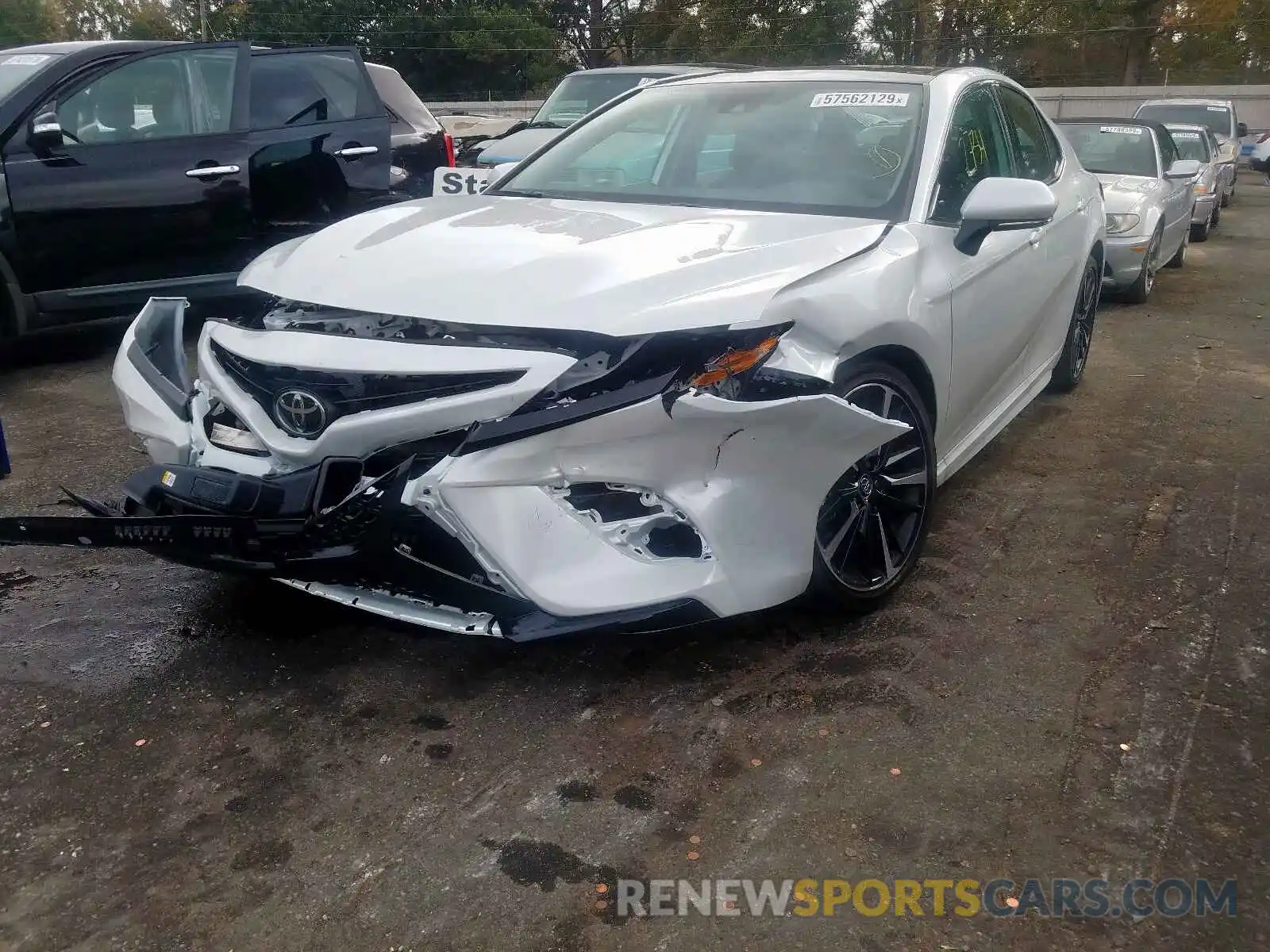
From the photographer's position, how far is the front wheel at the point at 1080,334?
558 centimetres

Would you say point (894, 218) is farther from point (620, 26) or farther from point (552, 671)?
point (620, 26)

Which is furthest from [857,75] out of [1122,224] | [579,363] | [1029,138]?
[1122,224]

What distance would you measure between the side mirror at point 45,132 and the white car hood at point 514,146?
12.3 feet

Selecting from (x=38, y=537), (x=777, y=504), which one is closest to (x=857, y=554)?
(x=777, y=504)

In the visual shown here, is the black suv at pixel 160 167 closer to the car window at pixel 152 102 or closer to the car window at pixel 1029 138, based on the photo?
the car window at pixel 152 102

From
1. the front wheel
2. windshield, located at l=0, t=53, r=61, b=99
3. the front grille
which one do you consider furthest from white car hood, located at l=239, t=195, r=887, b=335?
windshield, located at l=0, t=53, r=61, b=99

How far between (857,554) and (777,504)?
608 millimetres

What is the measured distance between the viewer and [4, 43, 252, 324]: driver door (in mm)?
5723

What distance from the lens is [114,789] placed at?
256 centimetres

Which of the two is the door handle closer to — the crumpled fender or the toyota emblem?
the toyota emblem

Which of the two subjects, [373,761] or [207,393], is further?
[207,393]

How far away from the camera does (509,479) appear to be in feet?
8.22

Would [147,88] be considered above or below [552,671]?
above

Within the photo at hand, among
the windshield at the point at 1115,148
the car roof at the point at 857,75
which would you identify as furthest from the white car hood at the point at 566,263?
the windshield at the point at 1115,148
